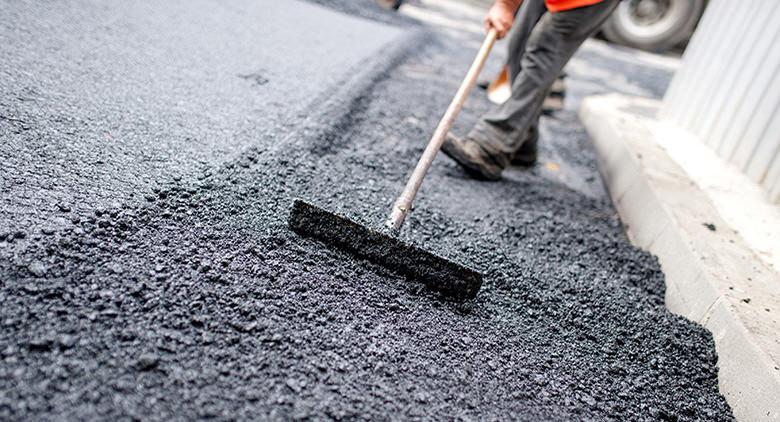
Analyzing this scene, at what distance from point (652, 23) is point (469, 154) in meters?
6.33

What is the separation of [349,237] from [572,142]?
260 cm

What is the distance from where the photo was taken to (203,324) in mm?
1238

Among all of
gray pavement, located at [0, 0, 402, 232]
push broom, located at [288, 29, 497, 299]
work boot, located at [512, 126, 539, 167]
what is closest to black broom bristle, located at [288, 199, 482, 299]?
push broom, located at [288, 29, 497, 299]

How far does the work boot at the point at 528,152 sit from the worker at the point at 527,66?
0.90 ft

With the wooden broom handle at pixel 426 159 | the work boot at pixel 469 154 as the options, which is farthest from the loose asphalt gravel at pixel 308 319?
the work boot at pixel 469 154

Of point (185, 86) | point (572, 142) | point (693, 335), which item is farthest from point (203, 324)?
point (572, 142)

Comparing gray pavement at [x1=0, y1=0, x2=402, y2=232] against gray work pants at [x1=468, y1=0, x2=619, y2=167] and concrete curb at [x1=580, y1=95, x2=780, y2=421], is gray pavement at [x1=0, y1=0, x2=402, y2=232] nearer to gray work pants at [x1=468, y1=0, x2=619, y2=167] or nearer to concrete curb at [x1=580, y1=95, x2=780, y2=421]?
gray work pants at [x1=468, y1=0, x2=619, y2=167]

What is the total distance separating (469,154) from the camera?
8.14ft

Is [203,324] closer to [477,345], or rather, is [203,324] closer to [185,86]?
[477,345]

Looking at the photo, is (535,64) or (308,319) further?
(535,64)

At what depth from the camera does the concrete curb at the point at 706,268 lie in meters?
1.40

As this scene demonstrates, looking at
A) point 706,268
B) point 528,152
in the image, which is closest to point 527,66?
point 528,152

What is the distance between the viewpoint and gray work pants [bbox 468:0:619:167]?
2369 millimetres

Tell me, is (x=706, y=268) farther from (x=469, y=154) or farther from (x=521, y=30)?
(x=521, y=30)
